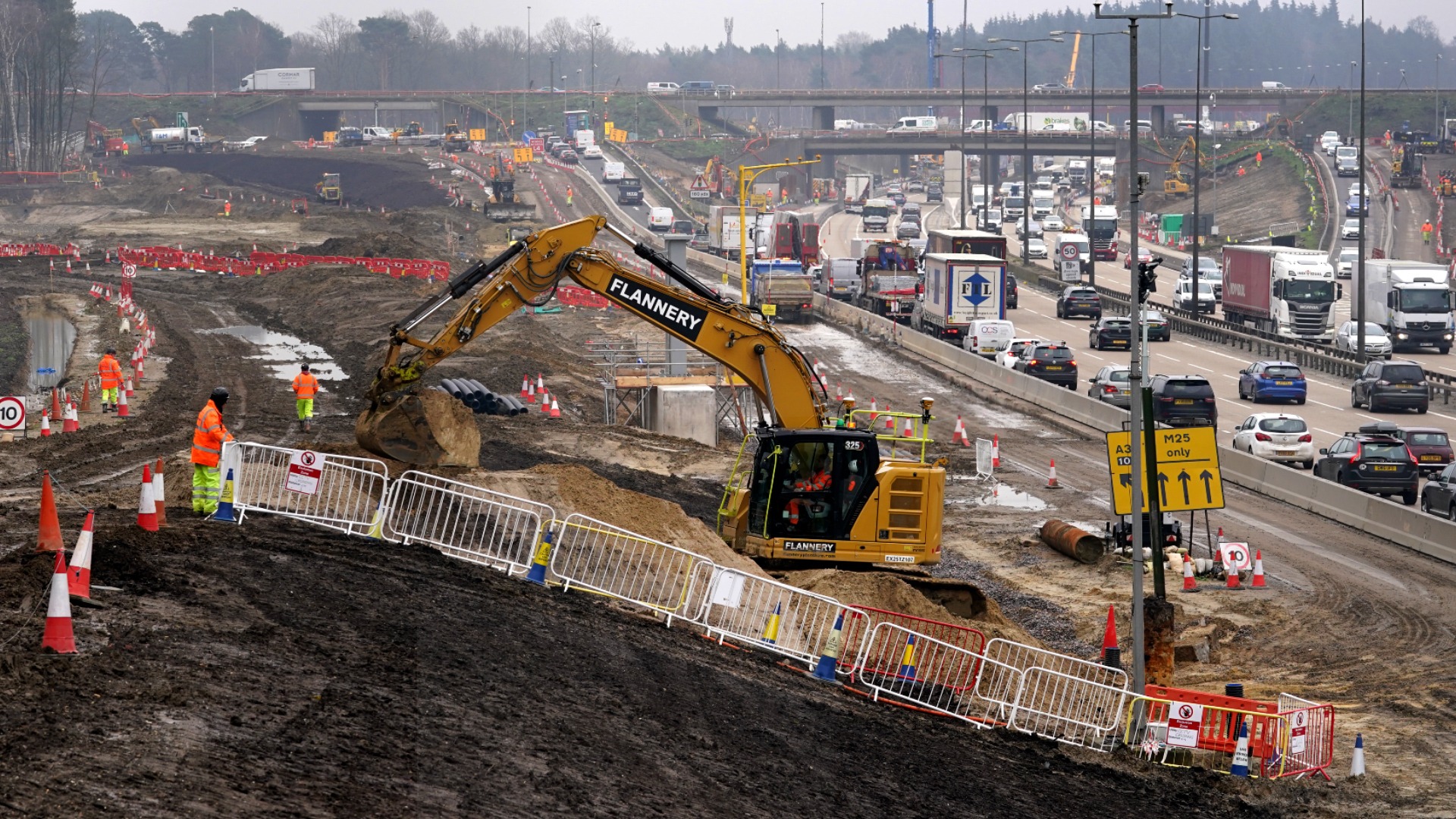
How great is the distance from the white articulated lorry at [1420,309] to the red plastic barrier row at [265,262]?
3746 cm

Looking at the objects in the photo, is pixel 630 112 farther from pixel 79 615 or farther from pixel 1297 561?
pixel 79 615

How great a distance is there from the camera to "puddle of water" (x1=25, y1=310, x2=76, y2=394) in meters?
42.4

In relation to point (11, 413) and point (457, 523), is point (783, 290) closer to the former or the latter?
point (11, 413)

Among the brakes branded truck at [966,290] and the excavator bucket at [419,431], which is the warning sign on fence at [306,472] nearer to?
the excavator bucket at [419,431]

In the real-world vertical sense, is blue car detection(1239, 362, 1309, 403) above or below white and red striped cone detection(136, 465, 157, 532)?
below

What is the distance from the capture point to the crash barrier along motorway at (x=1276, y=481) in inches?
1128

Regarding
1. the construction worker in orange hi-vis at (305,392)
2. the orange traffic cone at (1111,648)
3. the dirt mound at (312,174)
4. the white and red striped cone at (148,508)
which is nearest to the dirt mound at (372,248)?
the dirt mound at (312,174)

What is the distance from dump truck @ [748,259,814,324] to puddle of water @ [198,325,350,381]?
1989 cm

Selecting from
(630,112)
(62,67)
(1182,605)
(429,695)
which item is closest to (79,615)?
(429,695)

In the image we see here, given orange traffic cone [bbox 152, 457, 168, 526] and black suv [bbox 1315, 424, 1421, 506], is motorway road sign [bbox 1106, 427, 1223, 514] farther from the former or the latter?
orange traffic cone [bbox 152, 457, 168, 526]

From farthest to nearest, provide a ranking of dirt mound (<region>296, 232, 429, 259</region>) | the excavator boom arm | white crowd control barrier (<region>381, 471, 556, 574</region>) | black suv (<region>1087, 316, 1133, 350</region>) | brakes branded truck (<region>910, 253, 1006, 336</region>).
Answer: dirt mound (<region>296, 232, 429, 259</region>) < black suv (<region>1087, 316, 1133, 350</region>) < brakes branded truck (<region>910, 253, 1006, 336</region>) < the excavator boom arm < white crowd control barrier (<region>381, 471, 556, 574</region>)

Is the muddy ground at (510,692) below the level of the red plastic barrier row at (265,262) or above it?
below

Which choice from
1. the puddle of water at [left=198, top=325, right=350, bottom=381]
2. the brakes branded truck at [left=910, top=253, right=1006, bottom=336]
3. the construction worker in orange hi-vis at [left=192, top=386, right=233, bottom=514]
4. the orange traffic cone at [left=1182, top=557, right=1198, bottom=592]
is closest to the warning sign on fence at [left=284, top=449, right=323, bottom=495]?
the construction worker in orange hi-vis at [left=192, top=386, right=233, bottom=514]

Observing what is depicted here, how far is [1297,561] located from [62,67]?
423 ft
